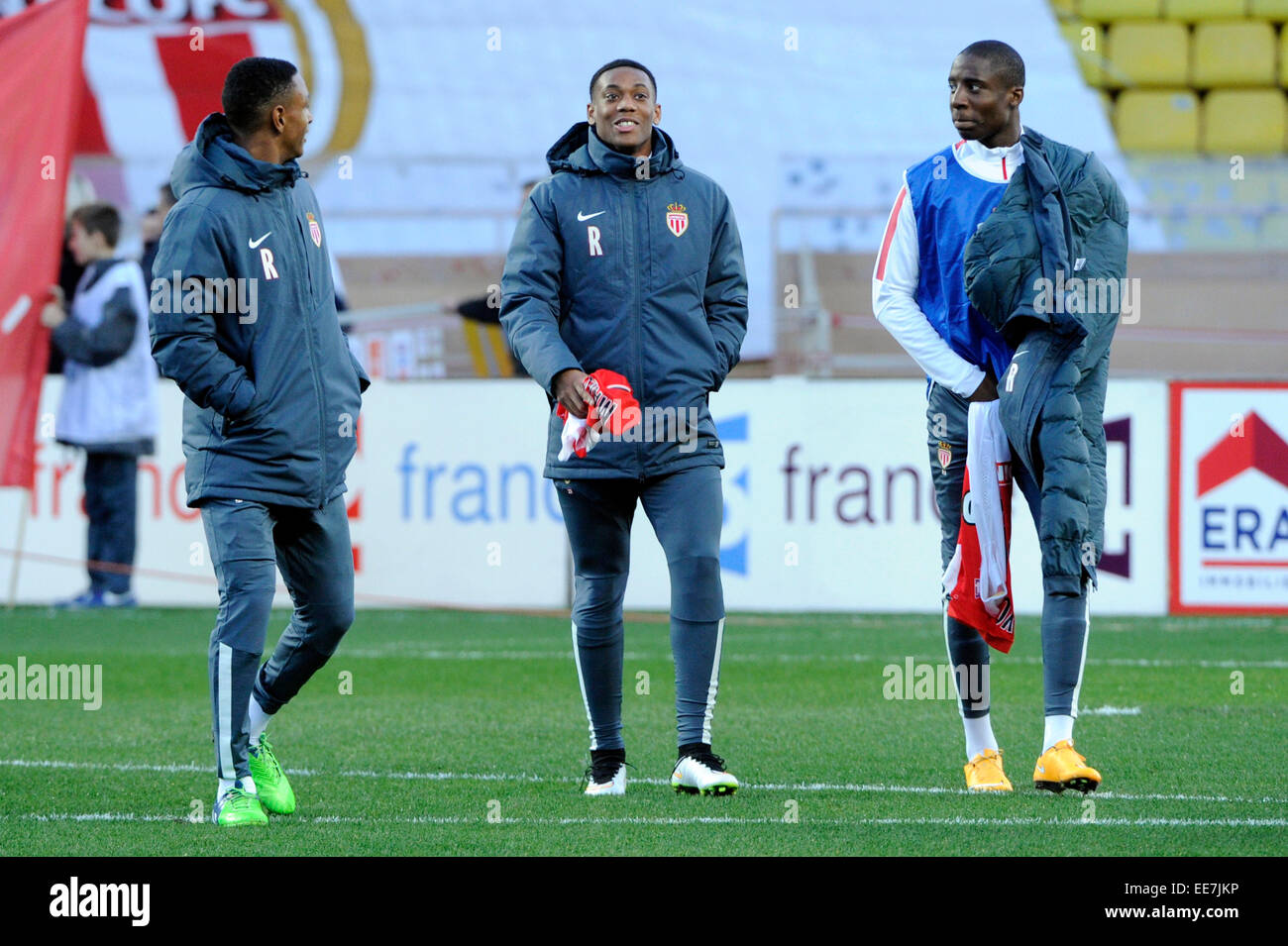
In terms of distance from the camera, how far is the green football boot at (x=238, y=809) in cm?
509

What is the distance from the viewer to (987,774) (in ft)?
18.7

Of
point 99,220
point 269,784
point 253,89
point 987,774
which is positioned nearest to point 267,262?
point 253,89

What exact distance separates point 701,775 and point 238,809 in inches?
49.7

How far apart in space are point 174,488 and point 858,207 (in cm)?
549

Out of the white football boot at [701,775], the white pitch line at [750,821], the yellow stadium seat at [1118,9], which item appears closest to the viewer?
the white pitch line at [750,821]

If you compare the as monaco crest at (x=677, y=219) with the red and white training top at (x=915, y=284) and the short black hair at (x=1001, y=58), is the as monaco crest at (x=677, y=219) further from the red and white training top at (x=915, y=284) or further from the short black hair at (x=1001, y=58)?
the short black hair at (x=1001, y=58)

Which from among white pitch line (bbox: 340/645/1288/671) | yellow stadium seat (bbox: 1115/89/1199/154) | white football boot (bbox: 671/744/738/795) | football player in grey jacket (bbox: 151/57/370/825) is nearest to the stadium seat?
yellow stadium seat (bbox: 1115/89/1199/154)

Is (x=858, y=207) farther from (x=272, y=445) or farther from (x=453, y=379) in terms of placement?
(x=272, y=445)

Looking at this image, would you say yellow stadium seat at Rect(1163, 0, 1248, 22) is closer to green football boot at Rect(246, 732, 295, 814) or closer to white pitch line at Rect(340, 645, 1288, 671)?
white pitch line at Rect(340, 645, 1288, 671)

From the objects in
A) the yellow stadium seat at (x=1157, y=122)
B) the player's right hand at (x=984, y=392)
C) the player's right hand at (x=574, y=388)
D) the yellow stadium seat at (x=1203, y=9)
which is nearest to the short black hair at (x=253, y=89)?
the player's right hand at (x=574, y=388)

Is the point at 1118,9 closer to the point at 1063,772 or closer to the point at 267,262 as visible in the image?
the point at 1063,772

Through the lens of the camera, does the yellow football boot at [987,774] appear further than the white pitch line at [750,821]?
Yes

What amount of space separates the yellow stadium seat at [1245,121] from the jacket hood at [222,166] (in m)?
13.9

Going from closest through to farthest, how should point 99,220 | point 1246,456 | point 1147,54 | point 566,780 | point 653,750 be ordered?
1. point 566,780
2. point 653,750
3. point 1246,456
4. point 99,220
5. point 1147,54
